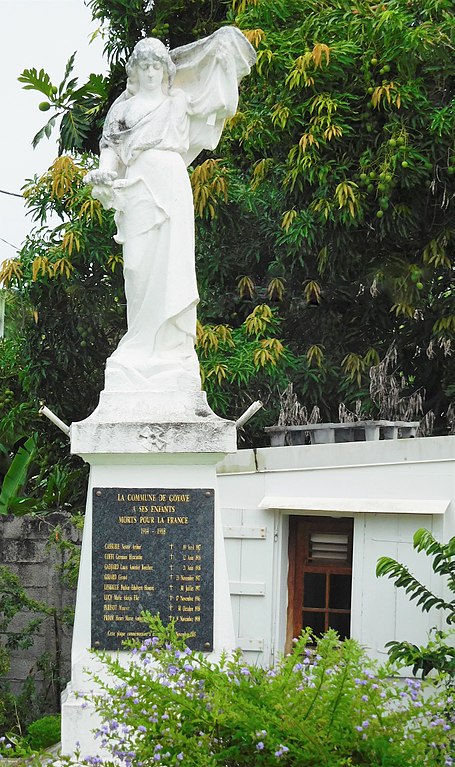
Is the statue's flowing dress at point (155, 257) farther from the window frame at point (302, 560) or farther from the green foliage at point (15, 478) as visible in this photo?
the green foliage at point (15, 478)

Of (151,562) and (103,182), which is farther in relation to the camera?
(103,182)

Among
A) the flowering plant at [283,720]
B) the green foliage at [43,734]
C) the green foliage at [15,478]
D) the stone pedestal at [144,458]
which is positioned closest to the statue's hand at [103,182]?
the stone pedestal at [144,458]

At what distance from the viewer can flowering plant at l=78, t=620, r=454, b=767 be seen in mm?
4324

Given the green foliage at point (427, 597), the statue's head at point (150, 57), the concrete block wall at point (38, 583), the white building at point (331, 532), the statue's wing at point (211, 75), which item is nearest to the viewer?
the green foliage at point (427, 597)

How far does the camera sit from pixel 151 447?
6621 mm

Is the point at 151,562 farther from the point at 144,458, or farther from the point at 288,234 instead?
the point at 288,234

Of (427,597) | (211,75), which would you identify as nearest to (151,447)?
(427,597)

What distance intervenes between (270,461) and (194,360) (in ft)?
6.99

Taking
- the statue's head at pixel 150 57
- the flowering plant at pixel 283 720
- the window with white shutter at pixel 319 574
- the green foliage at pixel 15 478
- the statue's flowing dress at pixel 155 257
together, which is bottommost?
the flowering plant at pixel 283 720

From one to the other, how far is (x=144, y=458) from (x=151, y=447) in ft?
0.39

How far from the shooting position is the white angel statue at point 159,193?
275 inches

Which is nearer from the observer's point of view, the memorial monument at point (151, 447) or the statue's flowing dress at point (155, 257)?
the memorial monument at point (151, 447)

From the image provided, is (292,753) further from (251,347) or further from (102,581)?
(251,347)

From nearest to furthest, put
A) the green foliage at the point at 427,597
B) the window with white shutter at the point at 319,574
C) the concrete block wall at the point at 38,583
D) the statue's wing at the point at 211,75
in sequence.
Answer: the green foliage at the point at 427,597
the statue's wing at the point at 211,75
the window with white shutter at the point at 319,574
the concrete block wall at the point at 38,583
